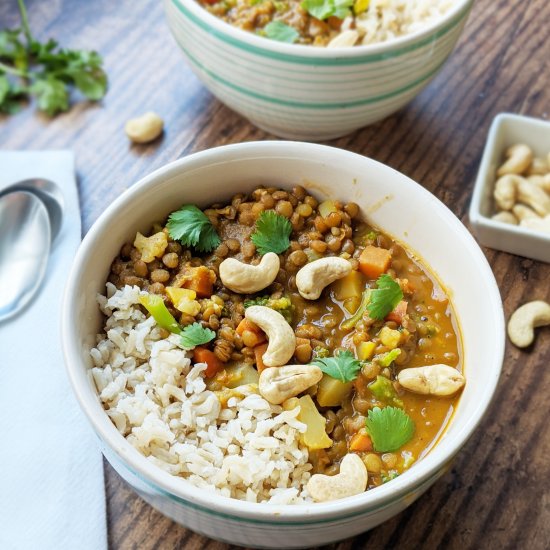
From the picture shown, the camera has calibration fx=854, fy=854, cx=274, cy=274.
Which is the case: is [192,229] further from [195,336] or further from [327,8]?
[327,8]

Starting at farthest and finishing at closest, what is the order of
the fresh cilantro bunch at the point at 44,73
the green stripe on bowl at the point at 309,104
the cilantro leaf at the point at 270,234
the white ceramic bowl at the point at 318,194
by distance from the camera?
1. the fresh cilantro bunch at the point at 44,73
2. the green stripe on bowl at the point at 309,104
3. the cilantro leaf at the point at 270,234
4. the white ceramic bowl at the point at 318,194

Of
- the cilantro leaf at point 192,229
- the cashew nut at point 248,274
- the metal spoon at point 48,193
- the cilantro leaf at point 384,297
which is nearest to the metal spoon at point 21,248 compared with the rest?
the metal spoon at point 48,193

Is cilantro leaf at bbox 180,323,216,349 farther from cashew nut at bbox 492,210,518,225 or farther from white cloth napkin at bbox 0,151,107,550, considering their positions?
cashew nut at bbox 492,210,518,225

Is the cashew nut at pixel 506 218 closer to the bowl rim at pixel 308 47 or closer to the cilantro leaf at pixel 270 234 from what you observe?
the bowl rim at pixel 308 47

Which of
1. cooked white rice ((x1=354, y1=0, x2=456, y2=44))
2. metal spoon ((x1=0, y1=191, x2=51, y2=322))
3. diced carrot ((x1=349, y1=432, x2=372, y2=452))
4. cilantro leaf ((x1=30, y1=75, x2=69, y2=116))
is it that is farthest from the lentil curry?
cilantro leaf ((x1=30, y1=75, x2=69, y2=116))

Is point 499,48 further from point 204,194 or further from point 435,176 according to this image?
point 204,194

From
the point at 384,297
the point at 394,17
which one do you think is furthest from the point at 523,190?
the point at 384,297
